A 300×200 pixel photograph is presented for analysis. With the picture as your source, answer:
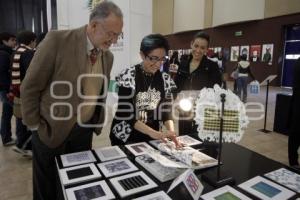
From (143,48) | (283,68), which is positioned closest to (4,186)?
(143,48)

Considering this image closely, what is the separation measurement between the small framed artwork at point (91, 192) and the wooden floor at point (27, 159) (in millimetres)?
1409

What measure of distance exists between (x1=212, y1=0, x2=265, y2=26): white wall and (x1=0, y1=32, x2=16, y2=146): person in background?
28.6 feet

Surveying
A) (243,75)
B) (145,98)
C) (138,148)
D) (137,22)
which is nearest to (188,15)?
(243,75)

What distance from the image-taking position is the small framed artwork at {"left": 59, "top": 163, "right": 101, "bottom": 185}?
96cm

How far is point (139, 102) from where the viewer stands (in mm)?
1475

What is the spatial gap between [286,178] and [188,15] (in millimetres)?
12225

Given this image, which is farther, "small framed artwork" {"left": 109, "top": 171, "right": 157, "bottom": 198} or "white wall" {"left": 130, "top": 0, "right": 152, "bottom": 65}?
"white wall" {"left": 130, "top": 0, "right": 152, "bottom": 65}

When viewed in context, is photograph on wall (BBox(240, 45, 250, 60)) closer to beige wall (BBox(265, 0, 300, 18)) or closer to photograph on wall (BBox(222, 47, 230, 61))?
photograph on wall (BBox(222, 47, 230, 61))

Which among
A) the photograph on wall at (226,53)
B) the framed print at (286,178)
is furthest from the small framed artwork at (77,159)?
the photograph on wall at (226,53)

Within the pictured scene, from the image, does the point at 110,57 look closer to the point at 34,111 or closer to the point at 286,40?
the point at 34,111

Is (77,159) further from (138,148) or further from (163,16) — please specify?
(163,16)

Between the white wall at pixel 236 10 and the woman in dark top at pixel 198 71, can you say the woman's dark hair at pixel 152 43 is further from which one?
the white wall at pixel 236 10

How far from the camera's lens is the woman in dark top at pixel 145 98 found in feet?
4.55

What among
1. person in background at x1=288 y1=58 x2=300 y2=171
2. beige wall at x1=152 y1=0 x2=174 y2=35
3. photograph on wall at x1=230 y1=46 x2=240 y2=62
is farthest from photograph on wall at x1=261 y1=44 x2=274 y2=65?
person in background at x1=288 y1=58 x2=300 y2=171
